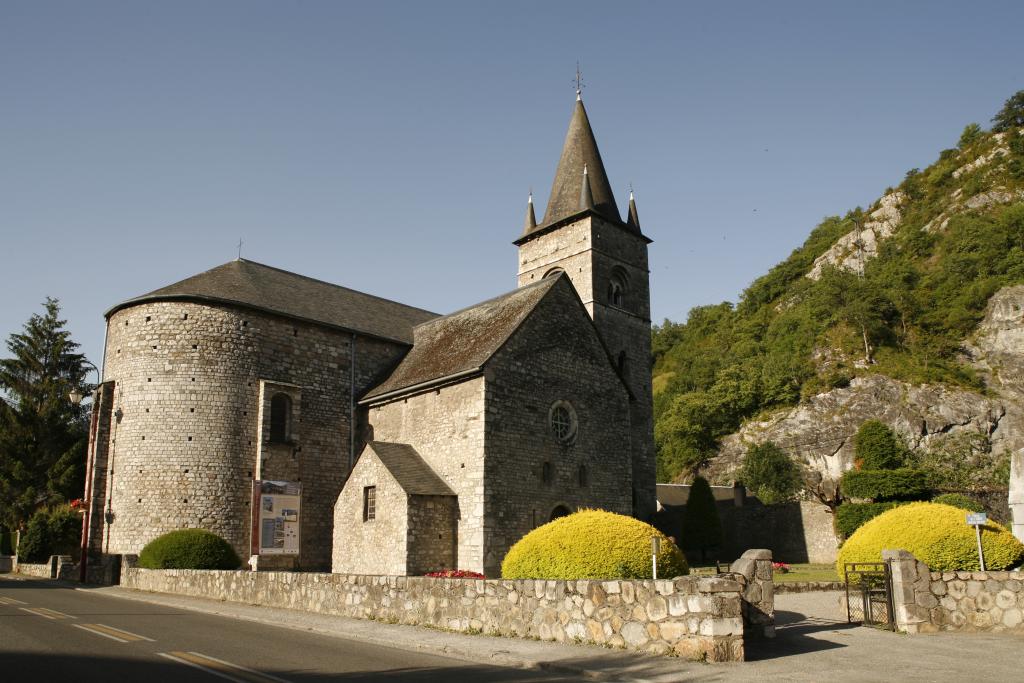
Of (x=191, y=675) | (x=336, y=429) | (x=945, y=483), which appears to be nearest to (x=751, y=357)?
(x=945, y=483)

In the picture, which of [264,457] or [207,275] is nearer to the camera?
[264,457]

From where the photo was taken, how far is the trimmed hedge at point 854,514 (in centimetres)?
3438

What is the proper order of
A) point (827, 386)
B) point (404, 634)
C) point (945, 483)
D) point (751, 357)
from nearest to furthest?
point (404, 634) → point (945, 483) → point (827, 386) → point (751, 357)

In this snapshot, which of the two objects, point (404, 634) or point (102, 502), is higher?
point (102, 502)

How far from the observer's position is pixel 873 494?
35750 millimetres

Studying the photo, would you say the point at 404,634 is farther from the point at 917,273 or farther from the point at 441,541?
the point at 917,273

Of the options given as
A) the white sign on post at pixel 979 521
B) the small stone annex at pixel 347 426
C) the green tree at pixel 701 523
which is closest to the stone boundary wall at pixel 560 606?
the white sign on post at pixel 979 521

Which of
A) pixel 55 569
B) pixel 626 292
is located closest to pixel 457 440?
pixel 626 292

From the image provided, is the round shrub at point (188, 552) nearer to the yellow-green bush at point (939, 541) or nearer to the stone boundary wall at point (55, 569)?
the stone boundary wall at point (55, 569)

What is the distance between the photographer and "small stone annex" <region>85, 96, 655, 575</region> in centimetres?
2373

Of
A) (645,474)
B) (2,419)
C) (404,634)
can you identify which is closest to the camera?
(404,634)

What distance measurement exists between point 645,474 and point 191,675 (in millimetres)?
28693

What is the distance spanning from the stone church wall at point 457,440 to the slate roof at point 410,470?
0.28 metres

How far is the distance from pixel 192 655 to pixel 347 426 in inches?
779
